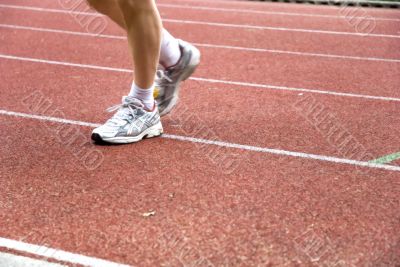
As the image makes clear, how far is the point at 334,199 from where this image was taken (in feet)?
7.47

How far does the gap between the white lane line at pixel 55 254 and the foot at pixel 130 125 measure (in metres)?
0.98

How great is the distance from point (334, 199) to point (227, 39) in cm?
417

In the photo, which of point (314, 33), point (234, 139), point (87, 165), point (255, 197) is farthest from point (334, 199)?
point (314, 33)

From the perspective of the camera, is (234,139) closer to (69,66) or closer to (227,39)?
(69,66)

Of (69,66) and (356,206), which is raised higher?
(356,206)

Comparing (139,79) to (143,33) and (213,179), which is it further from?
(213,179)

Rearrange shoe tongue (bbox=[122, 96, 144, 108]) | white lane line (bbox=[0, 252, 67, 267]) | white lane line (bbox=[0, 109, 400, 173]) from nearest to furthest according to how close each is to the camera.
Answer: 1. white lane line (bbox=[0, 252, 67, 267])
2. white lane line (bbox=[0, 109, 400, 173])
3. shoe tongue (bbox=[122, 96, 144, 108])

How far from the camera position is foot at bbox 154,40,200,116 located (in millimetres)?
3217

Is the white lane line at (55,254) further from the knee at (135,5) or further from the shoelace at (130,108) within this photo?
the knee at (135,5)

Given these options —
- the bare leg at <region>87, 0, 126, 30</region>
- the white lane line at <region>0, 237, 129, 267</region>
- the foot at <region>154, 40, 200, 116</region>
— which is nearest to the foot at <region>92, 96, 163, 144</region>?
the foot at <region>154, 40, 200, 116</region>

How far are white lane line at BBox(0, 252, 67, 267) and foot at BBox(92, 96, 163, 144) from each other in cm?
108

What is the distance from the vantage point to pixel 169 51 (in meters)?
3.14

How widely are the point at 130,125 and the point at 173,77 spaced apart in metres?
0.46

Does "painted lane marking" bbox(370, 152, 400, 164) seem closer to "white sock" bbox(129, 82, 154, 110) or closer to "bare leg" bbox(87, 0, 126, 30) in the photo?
"white sock" bbox(129, 82, 154, 110)
